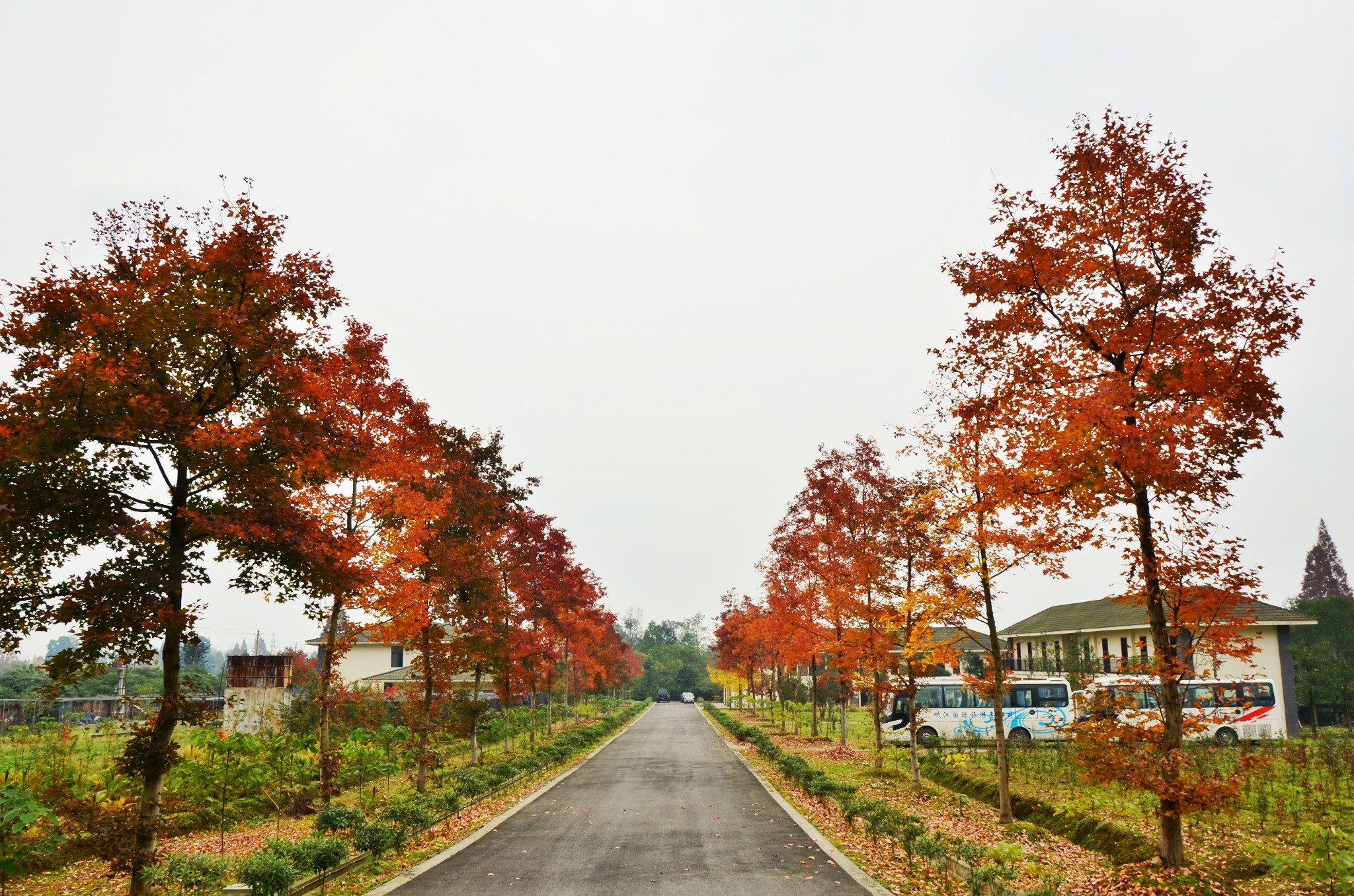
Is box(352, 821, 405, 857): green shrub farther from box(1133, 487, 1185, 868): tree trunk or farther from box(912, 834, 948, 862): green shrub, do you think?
box(1133, 487, 1185, 868): tree trunk

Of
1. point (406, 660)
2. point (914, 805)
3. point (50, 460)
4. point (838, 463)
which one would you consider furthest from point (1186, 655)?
point (406, 660)

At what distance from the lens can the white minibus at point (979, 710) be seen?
3100 cm

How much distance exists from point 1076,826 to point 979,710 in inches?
751

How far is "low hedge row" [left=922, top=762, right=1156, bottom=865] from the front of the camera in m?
11.8

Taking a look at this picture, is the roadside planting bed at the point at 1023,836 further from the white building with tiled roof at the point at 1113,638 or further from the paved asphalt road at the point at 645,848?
the white building with tiled roof at the point at 1113,638

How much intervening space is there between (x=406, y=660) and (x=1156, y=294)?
2233 inches

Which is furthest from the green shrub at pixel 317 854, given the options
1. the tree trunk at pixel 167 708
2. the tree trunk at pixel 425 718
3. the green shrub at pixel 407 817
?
the tree trunk at pixel 425 718

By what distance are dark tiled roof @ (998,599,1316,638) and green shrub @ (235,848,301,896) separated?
30.9 metres

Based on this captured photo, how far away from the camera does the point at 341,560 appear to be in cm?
1034

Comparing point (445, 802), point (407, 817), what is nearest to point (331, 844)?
point (407, 817)

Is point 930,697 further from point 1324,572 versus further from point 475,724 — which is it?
point 1324,572

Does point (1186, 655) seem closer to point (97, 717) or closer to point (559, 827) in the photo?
point (559, 827)

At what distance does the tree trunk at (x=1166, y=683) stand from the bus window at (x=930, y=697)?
24.6m

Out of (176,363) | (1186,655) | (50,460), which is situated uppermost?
(176,363)
